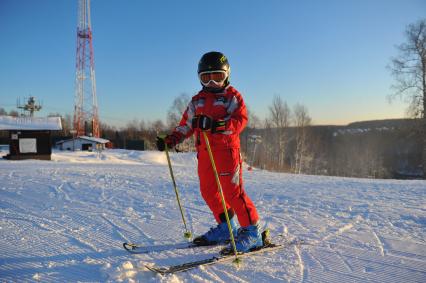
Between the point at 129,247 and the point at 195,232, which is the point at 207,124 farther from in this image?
the point at 195,232

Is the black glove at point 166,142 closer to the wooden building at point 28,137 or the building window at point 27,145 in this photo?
the wooden building at point 28,137

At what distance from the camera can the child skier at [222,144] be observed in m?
2.88

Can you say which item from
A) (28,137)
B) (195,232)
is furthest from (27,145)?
(195,232)

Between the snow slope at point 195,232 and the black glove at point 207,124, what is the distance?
1102 millimetres

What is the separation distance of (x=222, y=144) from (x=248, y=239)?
2.88 feet

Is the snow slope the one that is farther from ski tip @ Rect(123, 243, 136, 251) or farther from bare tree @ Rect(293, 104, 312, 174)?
bare tree @ Rect(293, 104, 312, 174)

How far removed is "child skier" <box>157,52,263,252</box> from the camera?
2875mm

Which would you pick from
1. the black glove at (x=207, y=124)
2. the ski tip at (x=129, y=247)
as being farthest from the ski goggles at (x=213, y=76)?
the ski tip at (x=129, y=247)

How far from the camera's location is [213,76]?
3.08 metres

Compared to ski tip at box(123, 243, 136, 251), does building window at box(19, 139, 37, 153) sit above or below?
above

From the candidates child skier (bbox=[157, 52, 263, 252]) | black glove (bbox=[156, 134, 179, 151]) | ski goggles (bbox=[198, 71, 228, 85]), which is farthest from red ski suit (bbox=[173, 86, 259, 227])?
black glove (bbox=[156, 134, 179, 151])

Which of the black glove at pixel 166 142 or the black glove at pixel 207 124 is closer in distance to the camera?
the black glove at pixel 207 124

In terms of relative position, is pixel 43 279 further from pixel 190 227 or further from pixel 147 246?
pixel 190 227

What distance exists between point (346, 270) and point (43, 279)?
2260mm
